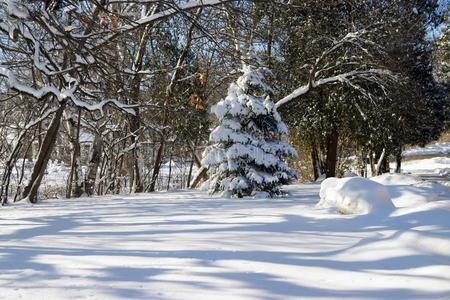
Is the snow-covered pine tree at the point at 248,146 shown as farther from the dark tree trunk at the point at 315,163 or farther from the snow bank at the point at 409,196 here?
the dark tree trunk at the point at 315,163

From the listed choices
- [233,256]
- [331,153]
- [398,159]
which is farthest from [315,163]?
[233,256]

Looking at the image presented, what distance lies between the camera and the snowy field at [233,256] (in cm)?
267

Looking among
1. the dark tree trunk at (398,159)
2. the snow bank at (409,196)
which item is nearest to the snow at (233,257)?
the snow bank at (409,196)

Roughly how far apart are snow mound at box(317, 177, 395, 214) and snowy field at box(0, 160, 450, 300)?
13 cm

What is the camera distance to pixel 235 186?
7637mm

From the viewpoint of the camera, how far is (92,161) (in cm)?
1304

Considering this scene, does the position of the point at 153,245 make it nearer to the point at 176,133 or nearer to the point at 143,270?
the point at 143,270

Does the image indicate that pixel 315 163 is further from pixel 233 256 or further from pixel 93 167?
pixel 233 256

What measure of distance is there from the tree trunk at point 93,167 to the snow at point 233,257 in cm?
783

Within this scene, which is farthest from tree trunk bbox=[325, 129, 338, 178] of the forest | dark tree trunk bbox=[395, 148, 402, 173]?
dark tree trunk bbox=[395, 148, 402, 173]

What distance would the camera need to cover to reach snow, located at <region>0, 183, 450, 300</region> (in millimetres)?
2666

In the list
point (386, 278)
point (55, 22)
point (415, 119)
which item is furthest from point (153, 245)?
point (415, 119)

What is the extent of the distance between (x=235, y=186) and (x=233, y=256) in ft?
14.2

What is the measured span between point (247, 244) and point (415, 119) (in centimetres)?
1281
